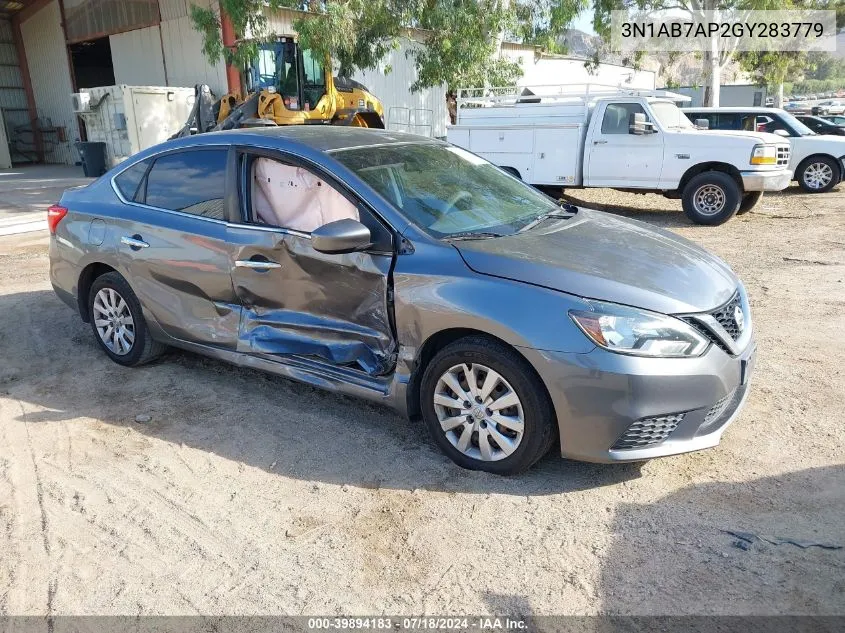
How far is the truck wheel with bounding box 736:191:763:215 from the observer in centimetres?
1101

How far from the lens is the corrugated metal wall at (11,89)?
26.7m

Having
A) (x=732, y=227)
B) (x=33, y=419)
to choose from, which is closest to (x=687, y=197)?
(x=732, y=227)

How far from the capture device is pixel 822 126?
1483 centimetres

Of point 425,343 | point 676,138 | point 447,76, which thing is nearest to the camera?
point 425,343

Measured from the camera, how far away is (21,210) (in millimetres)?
13680

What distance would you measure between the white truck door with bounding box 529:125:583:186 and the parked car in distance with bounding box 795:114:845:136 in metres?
6.79

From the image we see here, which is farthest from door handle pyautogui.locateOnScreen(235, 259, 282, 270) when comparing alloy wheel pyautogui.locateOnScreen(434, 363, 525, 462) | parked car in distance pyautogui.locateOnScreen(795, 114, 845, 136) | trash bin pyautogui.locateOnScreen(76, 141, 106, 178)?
trash bin pyautogui.locateOnScreen(76, 141, 106, 178)

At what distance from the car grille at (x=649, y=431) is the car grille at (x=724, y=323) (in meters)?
0.39

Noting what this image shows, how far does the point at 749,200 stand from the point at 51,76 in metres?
25.4

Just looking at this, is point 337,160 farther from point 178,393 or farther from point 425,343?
point 178,393

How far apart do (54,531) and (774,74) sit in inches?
1381

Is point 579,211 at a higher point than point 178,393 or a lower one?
higher

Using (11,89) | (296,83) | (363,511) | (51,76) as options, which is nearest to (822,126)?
(296,83)

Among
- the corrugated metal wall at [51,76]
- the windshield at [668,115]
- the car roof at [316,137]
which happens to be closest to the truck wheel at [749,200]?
the windshield at [668,115]
